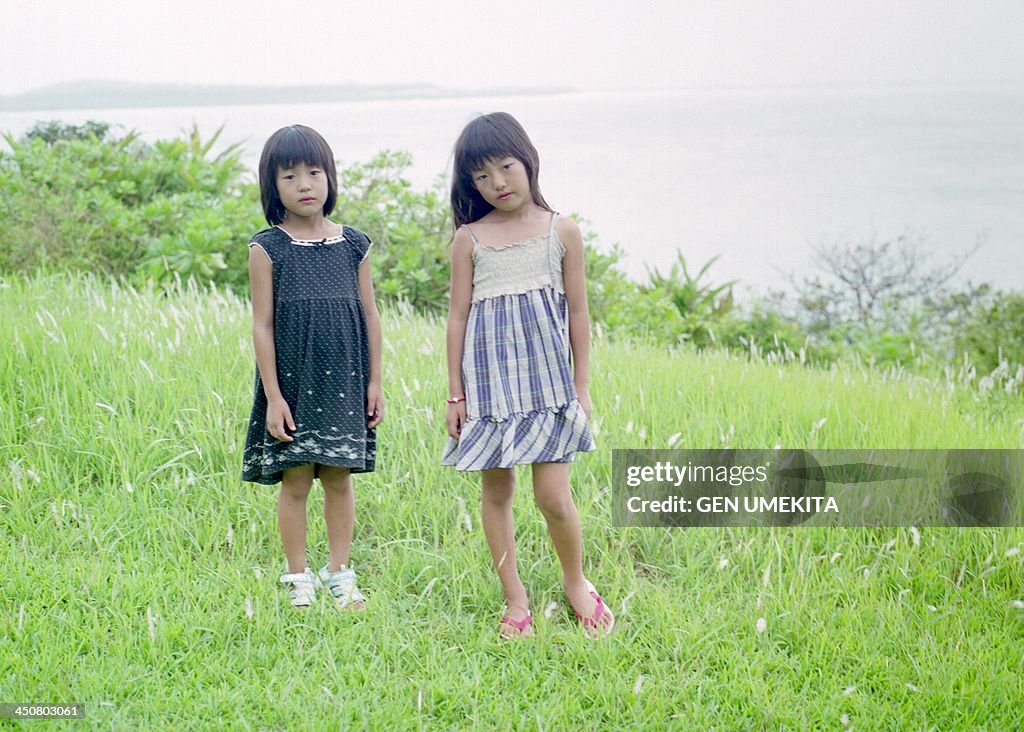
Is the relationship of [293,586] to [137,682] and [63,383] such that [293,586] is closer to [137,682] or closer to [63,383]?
[137,682]

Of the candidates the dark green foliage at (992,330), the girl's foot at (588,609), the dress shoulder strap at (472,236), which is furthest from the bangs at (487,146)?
the dark green foliage at (992,330)

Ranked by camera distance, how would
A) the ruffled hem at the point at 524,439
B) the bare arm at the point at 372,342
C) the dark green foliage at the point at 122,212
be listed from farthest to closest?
1. the dark green foliage at the point at 122,212
2. the bare arm at the point at 372,342
3. the ruffled hem at the point at 524,439

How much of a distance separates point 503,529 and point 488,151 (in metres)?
1.22

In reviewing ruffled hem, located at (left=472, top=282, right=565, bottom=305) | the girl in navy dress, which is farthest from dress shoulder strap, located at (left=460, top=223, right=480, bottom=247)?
the girl in navy dress

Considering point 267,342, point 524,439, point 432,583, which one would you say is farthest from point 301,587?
point 524,439

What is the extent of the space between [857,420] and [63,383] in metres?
3.62

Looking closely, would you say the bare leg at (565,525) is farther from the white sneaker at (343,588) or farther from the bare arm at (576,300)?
the white sneaker at (343,588)

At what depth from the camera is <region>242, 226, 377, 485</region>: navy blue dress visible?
3.33 m

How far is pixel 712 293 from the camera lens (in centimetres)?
838

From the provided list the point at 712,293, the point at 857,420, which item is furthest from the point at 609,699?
the point at 712,293

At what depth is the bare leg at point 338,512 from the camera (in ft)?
11.5

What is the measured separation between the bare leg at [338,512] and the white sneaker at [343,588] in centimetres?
4

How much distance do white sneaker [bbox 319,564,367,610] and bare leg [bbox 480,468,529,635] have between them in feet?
1.64

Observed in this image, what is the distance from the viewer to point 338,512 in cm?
355
